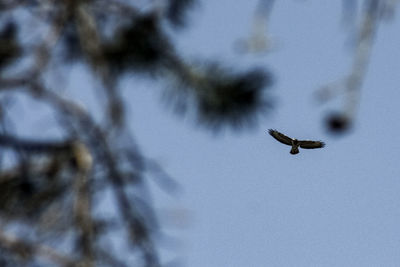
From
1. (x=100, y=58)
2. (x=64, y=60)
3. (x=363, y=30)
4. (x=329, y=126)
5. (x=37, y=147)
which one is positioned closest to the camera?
(x=363, y=30)

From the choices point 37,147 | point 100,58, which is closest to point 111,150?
point 100,58

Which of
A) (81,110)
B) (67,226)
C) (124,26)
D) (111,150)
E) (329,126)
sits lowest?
(329,126)

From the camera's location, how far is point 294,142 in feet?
4.30

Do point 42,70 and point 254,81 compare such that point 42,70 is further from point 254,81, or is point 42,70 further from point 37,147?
point 254,81

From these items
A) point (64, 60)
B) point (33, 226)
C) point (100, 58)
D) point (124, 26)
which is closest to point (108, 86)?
point (100, 58)

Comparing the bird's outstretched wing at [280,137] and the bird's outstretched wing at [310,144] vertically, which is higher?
the bird's outstretched wing at [280,137]

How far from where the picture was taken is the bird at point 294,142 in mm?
1280

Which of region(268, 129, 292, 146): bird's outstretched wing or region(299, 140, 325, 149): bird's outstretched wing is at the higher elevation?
region(268, 129, 292, 146): bird's outstretched wing

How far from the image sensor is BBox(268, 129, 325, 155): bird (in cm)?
128

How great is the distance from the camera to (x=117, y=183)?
218cm

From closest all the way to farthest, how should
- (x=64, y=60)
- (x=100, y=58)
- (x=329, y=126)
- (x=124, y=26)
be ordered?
1. (x=329, y=126)
2. (x=100, y=58)
3. (x=124, y=26)
4. (x=64, y=60)

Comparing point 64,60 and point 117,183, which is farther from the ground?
point 64,60

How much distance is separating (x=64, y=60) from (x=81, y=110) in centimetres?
73

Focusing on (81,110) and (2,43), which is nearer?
(81,110)
